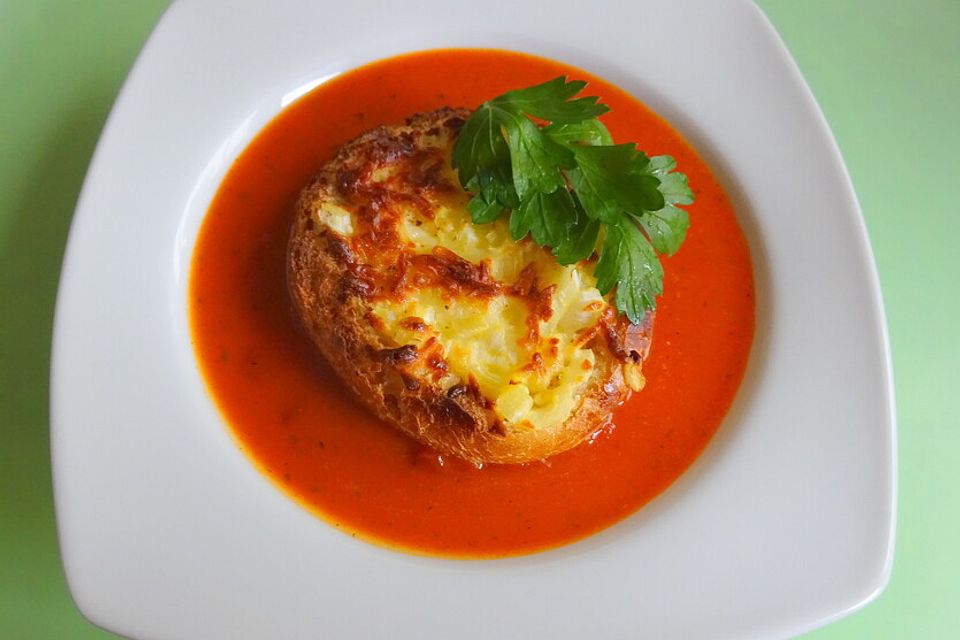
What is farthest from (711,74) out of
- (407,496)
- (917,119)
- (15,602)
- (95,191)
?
(15,602)

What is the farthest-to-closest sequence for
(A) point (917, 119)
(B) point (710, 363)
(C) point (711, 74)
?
(A) point (917, 119) → (C) point (711, 74) → (B) point (710, 363)

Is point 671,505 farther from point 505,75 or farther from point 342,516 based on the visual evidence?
point 505,75

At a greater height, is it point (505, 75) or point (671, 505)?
point (505, 75)

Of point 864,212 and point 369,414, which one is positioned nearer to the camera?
point 369,414

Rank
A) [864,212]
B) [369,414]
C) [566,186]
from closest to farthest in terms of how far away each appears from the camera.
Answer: [566,186] → [369,414] → [864,212]

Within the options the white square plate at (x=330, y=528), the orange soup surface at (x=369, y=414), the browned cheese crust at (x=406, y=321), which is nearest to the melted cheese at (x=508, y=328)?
the browned cheese crust at (x=406, y=321)

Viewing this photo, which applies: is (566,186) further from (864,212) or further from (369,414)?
(864,212)

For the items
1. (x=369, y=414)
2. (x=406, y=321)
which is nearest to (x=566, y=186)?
(x=406, y=321)

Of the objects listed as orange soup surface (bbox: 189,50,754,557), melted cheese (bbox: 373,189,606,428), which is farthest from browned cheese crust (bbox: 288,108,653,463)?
orange soup surface (bbox: 189,50,754,557)
